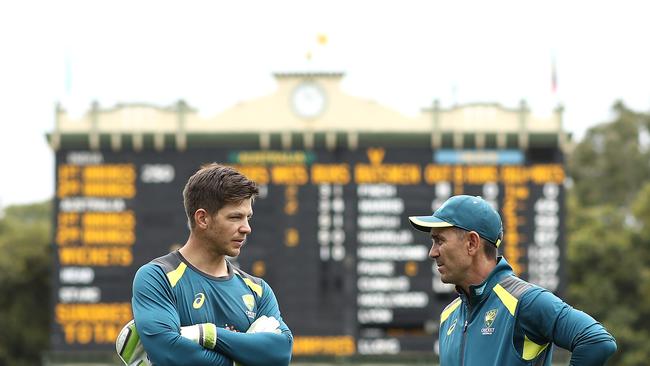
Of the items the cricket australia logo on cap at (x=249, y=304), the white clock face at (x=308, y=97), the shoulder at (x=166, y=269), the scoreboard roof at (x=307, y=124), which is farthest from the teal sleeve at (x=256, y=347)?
the white clock face at (x=308, y=97)

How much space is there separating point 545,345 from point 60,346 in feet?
54.4

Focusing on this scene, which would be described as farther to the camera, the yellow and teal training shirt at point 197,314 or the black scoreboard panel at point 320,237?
the black scoreboard panel at point 320,237

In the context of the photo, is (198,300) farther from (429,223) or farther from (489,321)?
(489,321)

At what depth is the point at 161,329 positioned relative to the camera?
15.9 feet

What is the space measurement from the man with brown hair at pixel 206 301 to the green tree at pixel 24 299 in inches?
1076

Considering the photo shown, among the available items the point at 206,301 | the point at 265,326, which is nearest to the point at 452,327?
the point at 265,326

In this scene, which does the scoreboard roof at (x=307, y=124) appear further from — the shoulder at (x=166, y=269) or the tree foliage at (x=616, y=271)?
the shoulder at (x=166, y=269)

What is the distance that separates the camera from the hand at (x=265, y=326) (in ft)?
16.4

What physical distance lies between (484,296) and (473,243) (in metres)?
0.21

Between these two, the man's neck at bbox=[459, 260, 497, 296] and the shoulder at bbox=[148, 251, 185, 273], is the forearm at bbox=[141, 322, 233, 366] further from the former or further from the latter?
the man's neck at bbox=[459, 260, 497, 296]

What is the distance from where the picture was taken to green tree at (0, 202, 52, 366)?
31922 mm

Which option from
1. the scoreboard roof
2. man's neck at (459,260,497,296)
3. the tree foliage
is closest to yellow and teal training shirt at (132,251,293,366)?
man's neck at (459,260,497,296)

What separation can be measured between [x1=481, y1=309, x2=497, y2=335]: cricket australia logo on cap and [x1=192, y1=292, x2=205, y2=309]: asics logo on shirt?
1.09 metres

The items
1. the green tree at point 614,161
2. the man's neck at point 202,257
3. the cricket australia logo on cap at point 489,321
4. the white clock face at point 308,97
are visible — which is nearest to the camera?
the man's neck at point 202,257
